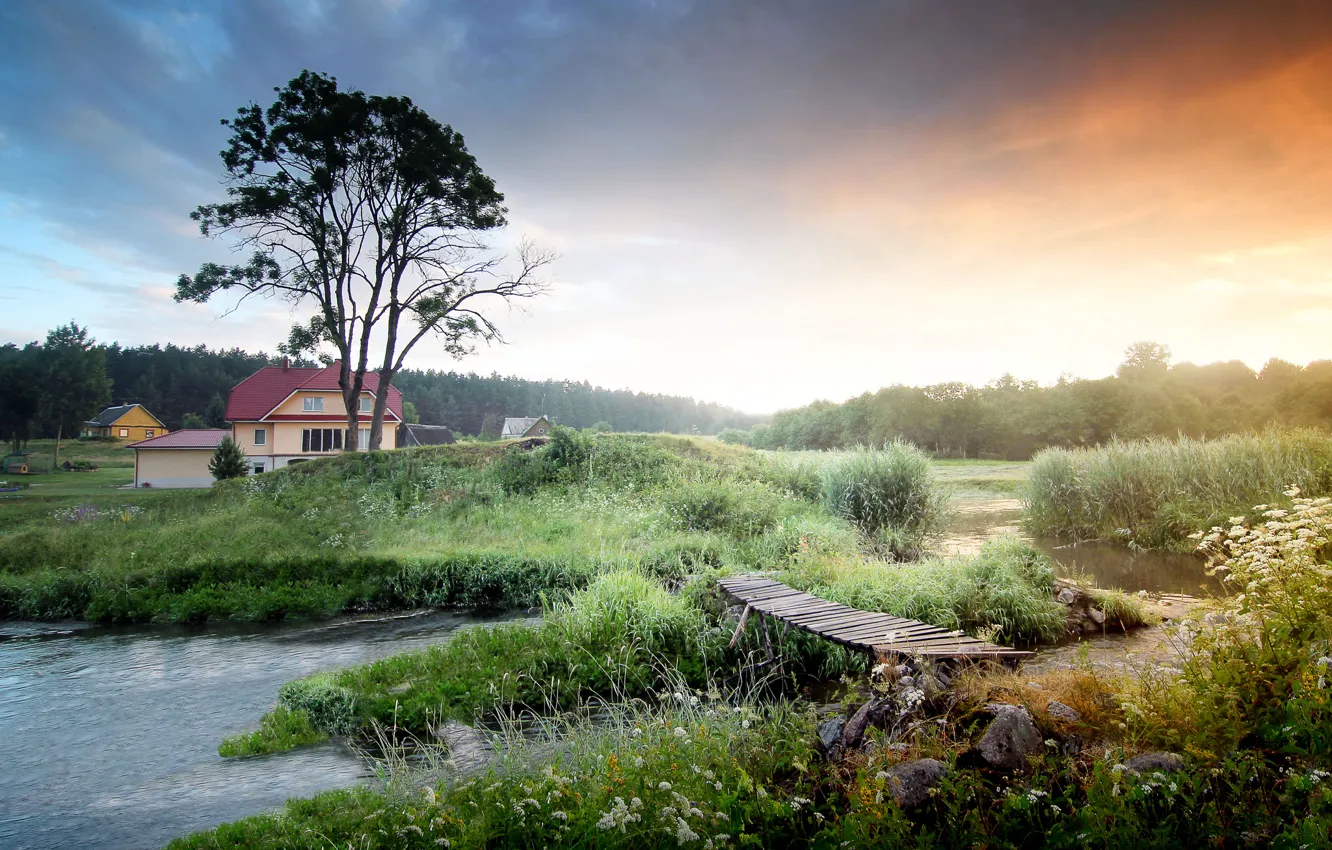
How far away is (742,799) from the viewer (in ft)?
10.8

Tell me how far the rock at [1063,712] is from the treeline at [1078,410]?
43.2ft

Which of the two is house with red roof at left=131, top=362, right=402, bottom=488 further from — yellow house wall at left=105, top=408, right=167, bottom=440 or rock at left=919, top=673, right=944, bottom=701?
rock at left=919, top=673, right=944, bottom=701

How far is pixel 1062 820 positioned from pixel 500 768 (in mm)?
3027

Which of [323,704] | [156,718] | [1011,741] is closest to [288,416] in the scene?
[156,718]

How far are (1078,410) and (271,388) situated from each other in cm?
3182

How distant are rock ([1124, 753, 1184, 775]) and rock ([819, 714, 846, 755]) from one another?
4.50 ft

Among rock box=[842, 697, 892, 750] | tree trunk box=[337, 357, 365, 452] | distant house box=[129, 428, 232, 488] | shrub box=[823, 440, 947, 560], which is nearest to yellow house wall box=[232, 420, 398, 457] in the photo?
distant house box=[129, 428, 232, 488]

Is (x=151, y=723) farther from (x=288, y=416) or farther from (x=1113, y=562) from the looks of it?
(x=288, y=416)

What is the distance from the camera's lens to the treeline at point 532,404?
48969 mm

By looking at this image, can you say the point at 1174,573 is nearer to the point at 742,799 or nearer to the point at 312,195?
the point at 742,799

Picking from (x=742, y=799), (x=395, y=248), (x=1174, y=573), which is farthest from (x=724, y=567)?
(x=395, y=248)

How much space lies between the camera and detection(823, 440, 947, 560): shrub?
1262cm

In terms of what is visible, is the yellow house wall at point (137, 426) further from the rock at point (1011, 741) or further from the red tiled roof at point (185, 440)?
the rock at point (1011, 741)

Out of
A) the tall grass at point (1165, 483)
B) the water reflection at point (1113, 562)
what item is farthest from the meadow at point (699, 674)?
the water reflection at point (1113, 562)
